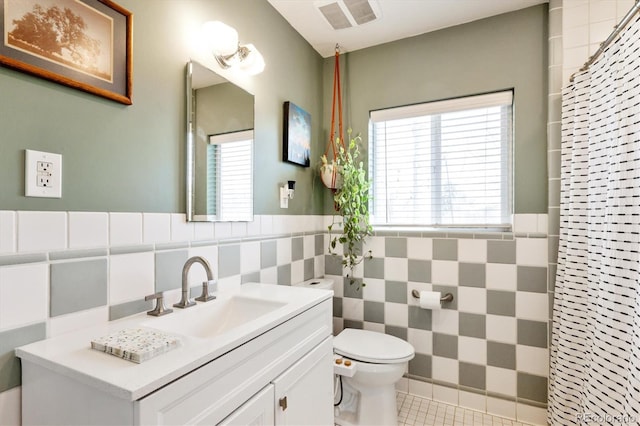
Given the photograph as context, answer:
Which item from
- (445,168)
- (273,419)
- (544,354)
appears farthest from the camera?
(445,168)

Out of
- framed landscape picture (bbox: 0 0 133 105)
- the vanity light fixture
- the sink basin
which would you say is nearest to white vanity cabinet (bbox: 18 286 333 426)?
the sink basin

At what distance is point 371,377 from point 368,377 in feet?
0.05

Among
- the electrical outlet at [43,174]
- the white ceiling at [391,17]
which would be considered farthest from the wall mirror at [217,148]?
the white ceiling at [391,17]

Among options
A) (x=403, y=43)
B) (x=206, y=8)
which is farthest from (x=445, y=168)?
(x=206, y=8)

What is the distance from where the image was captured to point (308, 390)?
128 cm

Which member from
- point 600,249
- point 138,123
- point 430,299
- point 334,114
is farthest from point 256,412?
point 334,114

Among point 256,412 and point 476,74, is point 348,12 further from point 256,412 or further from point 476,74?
point 256,412

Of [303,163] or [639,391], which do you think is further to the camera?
[303,163]

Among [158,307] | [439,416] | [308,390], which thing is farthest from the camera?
[439,416]

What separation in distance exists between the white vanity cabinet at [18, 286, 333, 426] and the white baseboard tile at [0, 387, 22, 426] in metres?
0.02

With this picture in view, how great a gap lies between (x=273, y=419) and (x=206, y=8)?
1.66 meters

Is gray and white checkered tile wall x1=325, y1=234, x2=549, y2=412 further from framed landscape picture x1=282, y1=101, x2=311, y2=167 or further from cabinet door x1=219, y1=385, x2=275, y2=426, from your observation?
cabinet door x1=219, y1=385, x2=275, y2=426

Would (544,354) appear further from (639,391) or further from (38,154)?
(38,154)

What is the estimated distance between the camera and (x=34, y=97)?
901 mm
